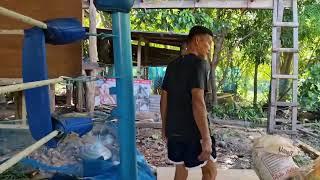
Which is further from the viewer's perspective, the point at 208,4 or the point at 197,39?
the point at 208,4

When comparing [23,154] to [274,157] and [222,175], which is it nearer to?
[274,157]

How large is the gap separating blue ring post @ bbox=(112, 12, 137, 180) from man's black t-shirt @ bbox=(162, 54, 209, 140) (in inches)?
41.2

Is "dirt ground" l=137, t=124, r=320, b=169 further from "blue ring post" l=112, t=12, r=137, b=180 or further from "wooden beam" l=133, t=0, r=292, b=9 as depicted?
"blue ring post" l=112, t=12, r=137, b=180

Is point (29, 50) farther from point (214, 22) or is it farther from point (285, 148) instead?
point (214, 22)

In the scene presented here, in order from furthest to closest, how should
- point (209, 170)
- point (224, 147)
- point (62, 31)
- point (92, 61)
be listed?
point (92, 61), point (224, 147), point (209, 170), point (62, 31)

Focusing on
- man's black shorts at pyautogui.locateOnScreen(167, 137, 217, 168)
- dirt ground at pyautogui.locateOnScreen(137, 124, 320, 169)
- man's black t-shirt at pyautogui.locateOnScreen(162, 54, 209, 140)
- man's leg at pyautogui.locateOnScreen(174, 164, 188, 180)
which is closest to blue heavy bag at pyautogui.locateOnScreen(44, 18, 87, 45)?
man's black t-shirt at pyautogui.locateOnScreen(162, 54, 209, 140)

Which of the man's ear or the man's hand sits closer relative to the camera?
the man's hand

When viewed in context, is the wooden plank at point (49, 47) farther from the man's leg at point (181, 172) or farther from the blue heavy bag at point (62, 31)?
the man's leg at point (181, 172)

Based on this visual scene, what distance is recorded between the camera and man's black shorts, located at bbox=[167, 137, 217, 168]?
3.09 meters

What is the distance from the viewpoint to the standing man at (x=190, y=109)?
2.91 m

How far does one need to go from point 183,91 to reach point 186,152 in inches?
18.2

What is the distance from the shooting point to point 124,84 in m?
1.91

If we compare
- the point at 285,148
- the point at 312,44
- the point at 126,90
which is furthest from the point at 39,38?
the point at 312,44

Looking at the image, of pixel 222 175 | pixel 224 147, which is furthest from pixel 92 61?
pixel 222 175
